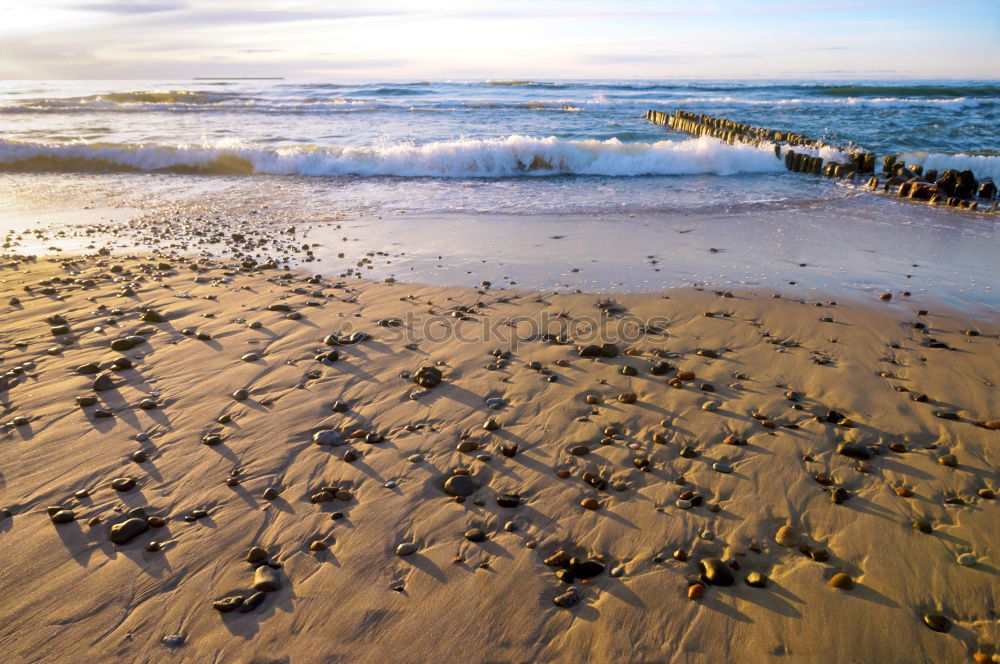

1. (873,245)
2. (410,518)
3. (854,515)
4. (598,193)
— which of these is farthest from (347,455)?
(598,193)

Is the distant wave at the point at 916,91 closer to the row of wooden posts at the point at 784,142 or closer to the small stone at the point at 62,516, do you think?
the row of wooden posts at the point at 784,142

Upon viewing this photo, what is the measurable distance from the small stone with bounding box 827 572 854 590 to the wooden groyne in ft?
33.6

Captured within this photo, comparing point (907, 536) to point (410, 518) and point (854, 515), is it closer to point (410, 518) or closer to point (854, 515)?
point (854, 515)

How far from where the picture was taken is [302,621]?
2.32 meters

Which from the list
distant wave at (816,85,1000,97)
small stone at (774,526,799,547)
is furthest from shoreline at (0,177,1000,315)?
distant wave at (816,85,1000,97)

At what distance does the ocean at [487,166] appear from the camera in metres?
8.91

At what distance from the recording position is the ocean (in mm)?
8914

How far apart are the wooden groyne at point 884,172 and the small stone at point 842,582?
10255mm

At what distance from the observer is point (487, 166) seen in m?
15.0

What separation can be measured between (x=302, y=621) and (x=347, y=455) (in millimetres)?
1083

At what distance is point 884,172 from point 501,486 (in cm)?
1416

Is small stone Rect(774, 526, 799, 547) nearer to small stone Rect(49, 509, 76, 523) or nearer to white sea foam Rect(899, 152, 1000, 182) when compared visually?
small stone Rect(49, 509, 76, 523)

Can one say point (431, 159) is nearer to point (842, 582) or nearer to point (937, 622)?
point (842, 582)

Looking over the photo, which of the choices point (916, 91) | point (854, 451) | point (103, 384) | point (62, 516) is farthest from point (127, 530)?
point (916, 91)
